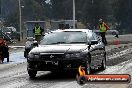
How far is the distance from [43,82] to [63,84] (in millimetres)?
806

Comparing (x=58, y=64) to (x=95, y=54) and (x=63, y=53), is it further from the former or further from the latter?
(x=95, y=54)

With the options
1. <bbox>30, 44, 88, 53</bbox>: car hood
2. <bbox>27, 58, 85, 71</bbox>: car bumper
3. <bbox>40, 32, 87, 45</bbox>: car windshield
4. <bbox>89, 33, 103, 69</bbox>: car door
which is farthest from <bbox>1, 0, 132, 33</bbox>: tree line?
<bbox>27, 58, 85, 71</bbox>: car bumper

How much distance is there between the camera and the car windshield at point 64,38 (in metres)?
14.6

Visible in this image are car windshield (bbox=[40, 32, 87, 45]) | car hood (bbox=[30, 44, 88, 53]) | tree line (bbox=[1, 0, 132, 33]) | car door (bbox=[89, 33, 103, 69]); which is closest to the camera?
car hood (bbox=[30, 44, 88, 53])

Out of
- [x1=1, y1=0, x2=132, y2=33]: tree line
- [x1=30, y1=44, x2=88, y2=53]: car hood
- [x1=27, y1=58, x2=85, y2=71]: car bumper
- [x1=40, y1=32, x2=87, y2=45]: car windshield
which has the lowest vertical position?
[x1=27, y1=58, x2=85, y2=71]: car bumper

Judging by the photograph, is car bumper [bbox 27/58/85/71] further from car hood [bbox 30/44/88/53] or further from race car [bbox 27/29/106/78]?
car hood [bbox 30/44/88/53]

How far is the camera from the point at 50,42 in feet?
48.1

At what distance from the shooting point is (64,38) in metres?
14.9

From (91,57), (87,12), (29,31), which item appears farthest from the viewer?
(87,12)

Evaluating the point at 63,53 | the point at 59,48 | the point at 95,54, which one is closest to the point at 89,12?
the point at 95,54

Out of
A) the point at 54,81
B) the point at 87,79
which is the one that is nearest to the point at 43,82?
the point at 54,81

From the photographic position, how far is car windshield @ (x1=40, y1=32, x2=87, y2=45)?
48.0ft

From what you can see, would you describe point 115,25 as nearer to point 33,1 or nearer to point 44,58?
point 33,1

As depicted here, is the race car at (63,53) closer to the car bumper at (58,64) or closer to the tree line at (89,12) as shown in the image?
the car bumper at (58,64)
